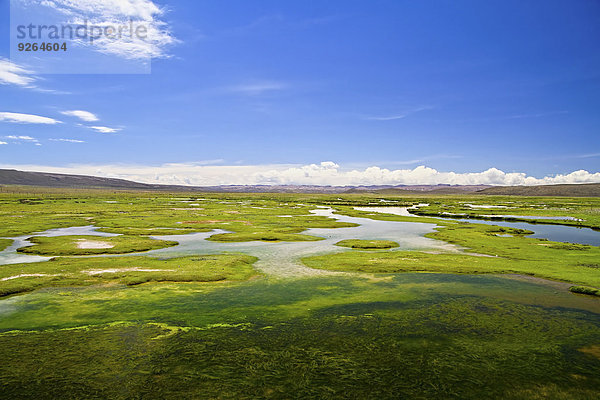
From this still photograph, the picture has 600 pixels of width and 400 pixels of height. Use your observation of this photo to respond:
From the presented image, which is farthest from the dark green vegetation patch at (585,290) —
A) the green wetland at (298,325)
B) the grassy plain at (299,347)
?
the grassy plain at (299,347)

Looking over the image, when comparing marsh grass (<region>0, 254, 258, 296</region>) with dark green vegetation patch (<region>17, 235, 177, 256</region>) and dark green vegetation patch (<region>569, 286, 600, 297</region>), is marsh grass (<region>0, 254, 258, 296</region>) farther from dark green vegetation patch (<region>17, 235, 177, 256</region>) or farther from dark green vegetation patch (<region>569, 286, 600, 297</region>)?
dark green vegetation patch (<region>569, 286, 600, 297</region>)

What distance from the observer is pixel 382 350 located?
15906 millimetres

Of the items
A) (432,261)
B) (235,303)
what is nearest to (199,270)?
(235,303)

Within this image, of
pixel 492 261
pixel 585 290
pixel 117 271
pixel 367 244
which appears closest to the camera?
pixel 585 290

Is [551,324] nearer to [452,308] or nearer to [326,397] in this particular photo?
[452,308]

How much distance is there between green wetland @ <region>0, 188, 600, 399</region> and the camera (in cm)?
1324

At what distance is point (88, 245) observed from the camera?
42.0m

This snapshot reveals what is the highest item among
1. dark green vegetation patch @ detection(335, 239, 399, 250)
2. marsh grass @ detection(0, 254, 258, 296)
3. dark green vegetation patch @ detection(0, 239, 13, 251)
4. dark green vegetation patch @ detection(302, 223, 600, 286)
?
dark green vegetation patch @ detection(302, 223, 600, 286)

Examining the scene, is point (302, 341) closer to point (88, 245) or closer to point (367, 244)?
point (367, 244)

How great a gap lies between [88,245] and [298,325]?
3489cm

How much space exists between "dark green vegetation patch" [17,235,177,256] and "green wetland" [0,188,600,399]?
22.1 inches

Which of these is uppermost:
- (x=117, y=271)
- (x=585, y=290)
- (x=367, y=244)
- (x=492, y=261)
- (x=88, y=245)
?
(x=585, y=290)

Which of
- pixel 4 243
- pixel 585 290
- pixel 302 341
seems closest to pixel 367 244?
pixel 585 290

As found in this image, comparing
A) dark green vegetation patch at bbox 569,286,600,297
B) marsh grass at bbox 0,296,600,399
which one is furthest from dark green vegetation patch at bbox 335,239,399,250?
marsh grass at bbox 0,296,600,399
